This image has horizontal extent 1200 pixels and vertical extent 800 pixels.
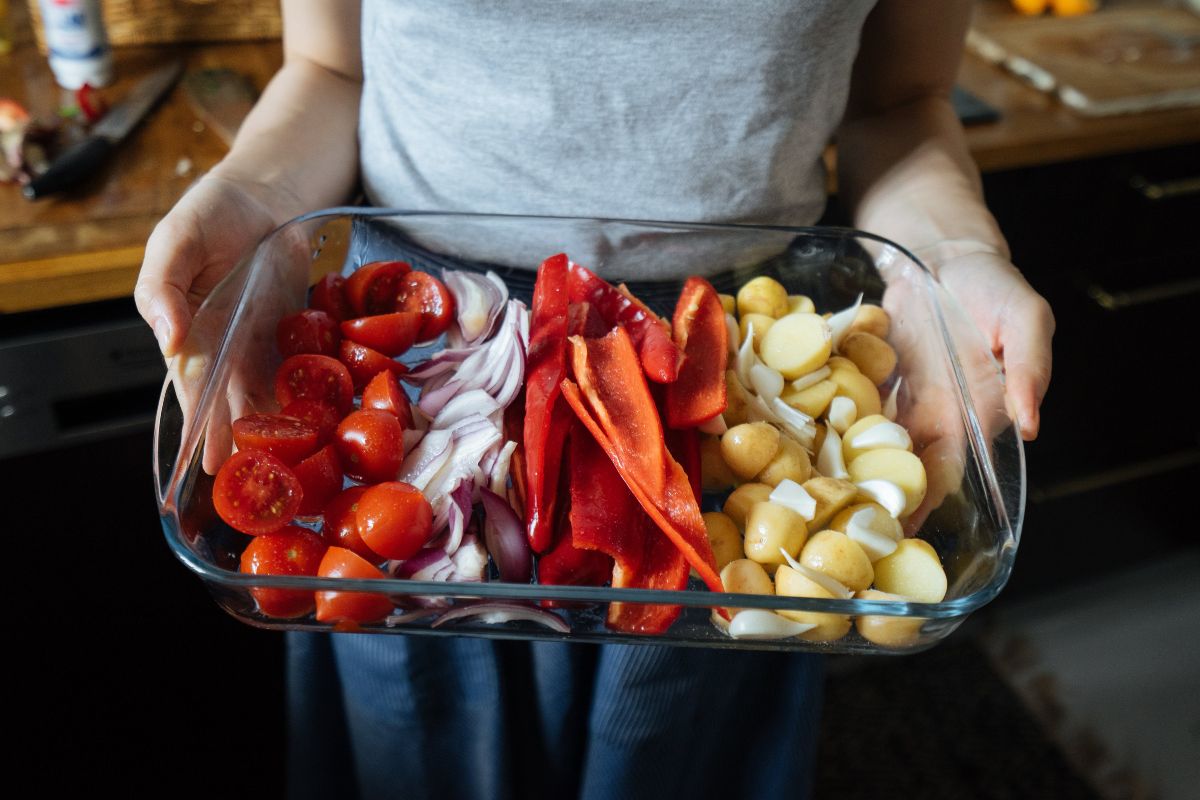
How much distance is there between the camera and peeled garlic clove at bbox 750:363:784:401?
0.83 meters

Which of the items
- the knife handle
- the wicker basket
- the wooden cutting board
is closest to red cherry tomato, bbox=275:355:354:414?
the knife handle

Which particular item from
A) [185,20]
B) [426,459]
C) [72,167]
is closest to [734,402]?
[426,459]

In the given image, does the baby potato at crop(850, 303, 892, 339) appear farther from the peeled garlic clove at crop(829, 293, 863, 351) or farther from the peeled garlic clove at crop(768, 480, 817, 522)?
the peeled garlic clove at crop(768, 480, 817, 522)

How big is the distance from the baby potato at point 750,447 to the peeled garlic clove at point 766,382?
7 centimetres

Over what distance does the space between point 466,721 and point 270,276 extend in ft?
A: 1.54

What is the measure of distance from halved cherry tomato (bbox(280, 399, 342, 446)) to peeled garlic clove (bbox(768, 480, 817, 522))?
0.33 meters

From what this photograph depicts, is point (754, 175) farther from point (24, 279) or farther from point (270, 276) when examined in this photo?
point (24, 279)

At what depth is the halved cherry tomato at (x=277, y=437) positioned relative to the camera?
2.29 feet

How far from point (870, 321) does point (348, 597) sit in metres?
0.52

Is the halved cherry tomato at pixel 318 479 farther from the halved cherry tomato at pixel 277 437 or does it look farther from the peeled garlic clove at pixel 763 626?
the peeled garlic clove at pixel 763 626

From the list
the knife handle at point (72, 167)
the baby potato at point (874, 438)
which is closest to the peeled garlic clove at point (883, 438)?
the baby potato at point (874, 438)

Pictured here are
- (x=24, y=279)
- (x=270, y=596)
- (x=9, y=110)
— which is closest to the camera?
(x=270, y=596)

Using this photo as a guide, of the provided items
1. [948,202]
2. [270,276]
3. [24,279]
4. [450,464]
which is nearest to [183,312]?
[270,276]

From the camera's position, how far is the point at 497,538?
687 mm
